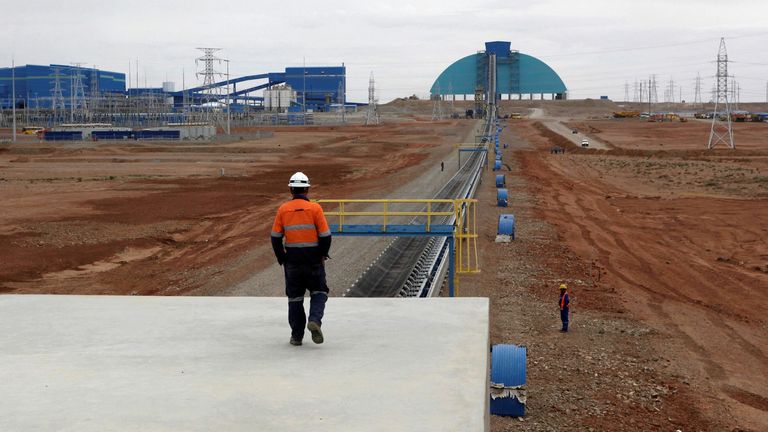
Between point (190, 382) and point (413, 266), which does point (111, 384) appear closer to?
point (190, 382)

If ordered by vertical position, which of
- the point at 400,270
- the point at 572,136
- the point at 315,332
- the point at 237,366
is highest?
the point at 572,136

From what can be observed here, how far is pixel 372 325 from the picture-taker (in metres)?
9.31

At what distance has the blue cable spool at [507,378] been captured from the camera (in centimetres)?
1084

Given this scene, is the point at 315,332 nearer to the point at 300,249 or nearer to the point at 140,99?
the point at 300,249

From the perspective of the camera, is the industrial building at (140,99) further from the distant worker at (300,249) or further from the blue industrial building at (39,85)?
the distant worker at (300,249)

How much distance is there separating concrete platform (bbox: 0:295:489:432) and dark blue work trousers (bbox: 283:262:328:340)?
0.80 feet

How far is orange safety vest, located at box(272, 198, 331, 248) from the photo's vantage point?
336 inches

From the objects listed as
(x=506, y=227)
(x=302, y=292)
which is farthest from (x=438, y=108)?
(x=302, y=292)

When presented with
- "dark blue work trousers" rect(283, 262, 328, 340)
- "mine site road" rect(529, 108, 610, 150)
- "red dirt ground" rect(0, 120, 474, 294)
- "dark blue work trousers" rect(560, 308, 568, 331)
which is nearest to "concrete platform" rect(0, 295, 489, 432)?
"dark blue work trousers" rect(283, 262, 328, 340)

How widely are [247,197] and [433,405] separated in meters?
40.0

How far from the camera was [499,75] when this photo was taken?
564 feet

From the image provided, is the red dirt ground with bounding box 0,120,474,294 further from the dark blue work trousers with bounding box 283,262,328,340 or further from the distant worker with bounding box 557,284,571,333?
the dark blue work trousers with bounding box 283,262,328,340

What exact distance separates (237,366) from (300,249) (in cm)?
137

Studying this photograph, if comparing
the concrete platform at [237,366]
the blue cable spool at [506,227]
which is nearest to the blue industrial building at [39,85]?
the blue cable spool at [506,227]
